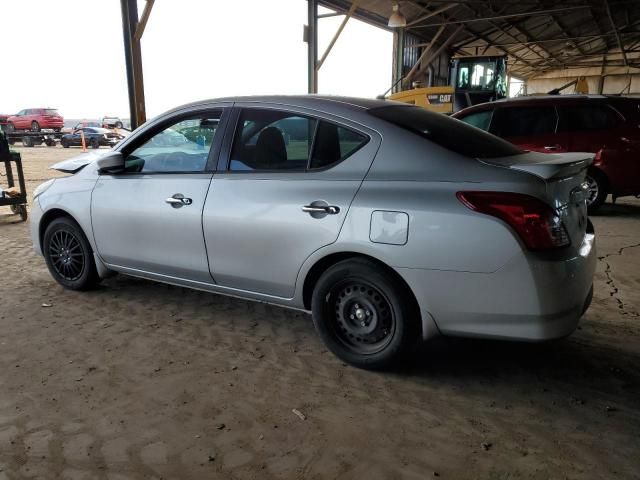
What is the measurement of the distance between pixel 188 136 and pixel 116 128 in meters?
25.5

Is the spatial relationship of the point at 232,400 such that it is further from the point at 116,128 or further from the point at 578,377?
the point at 116,128

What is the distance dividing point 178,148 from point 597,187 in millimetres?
6149

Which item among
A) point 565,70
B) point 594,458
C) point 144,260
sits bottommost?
point 594,458

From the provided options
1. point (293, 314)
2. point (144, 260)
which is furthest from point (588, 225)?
point (144, 260)

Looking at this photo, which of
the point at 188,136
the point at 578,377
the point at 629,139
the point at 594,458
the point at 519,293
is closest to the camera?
the point at 594,458

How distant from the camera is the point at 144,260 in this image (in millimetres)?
3518

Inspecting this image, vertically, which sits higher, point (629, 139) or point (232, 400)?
point (629, 139)

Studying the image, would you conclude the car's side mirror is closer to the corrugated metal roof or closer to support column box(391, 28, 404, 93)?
the corrugated metal roof

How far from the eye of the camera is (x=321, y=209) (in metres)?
2.67

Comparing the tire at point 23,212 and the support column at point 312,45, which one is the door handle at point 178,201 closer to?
the tire at point 23,212

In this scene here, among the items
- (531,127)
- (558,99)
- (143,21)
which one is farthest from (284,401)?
(143,21)

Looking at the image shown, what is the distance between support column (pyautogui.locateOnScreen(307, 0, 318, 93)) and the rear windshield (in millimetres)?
13633

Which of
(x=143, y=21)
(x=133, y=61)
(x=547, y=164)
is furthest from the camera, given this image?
(x=133, y=61)

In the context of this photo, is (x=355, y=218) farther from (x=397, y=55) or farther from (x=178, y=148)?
(x=397, y=55)
